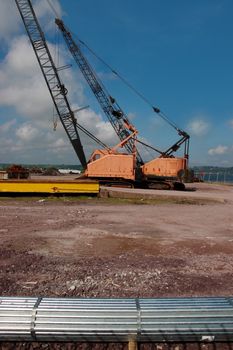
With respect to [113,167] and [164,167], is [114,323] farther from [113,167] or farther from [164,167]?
[164,167]

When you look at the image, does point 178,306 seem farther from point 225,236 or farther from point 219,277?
point 225,236

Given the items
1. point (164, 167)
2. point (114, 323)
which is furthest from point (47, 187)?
point (114, 323)

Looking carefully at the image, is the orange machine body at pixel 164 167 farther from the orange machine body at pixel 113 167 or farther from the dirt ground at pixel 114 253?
the dirt ground at pixel 114 253

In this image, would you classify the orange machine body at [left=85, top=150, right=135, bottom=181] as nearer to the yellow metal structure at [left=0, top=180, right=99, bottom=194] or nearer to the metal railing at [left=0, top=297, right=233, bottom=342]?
the yellow metal structure at [left=0, top=180, right=99, bottom=194]

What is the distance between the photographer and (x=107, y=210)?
1578 cm

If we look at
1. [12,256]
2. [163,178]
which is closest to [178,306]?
[12,256]

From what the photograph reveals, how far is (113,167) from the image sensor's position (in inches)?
1099

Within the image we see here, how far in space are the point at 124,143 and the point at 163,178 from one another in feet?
14.8

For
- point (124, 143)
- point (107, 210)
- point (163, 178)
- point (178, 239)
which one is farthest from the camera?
point (124, 143)

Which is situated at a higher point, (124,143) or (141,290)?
(124,143)

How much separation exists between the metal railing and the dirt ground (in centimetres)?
156

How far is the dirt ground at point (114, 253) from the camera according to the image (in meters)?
6.15

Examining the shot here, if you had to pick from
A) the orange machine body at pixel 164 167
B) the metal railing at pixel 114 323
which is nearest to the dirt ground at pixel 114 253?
the metal railing at pixel 114 323

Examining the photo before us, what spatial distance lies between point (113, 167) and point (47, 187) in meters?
8.43
